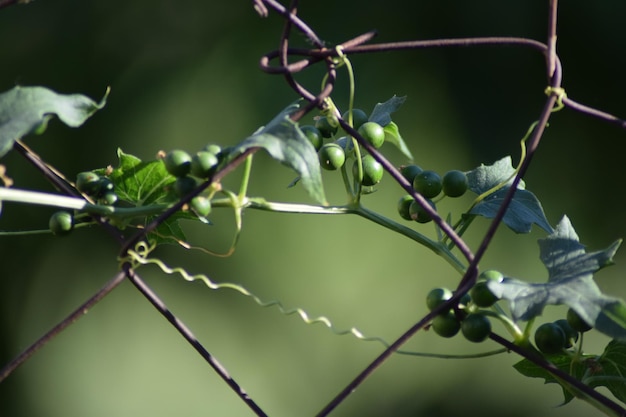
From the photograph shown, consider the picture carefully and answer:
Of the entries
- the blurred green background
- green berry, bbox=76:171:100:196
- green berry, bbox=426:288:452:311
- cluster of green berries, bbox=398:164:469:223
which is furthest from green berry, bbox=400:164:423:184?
the blurred green background

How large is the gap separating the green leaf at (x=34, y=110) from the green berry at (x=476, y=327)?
0.84ft

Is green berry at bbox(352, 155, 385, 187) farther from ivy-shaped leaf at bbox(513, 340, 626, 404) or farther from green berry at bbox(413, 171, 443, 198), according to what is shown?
ivy-shaped leaf at bbox(513, 340, 626, 404)

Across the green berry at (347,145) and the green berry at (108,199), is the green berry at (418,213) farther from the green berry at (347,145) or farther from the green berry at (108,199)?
the green berry at (108,199)

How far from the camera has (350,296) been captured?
1.99m

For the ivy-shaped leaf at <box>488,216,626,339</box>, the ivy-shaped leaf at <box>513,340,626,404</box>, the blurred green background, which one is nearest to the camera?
the ivy-shaped leaf at <box>488,216,626,339</box>

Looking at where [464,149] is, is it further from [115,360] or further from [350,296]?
[115,360]

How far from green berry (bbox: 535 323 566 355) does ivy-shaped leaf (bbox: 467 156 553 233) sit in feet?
0.29

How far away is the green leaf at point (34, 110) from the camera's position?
47 centimetres

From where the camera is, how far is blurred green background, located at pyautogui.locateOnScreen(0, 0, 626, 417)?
1983mm

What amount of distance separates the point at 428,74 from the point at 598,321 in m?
1.71

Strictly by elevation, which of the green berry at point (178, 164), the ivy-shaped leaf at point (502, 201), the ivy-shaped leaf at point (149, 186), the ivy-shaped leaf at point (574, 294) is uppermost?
the ivy-shaped leaf at point (149, 186)

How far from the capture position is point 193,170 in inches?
19.4

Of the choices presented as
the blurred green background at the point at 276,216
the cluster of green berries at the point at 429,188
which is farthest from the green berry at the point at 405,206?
the blurred green background at the point at 276,216

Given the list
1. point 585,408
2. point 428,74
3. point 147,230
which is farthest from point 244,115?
point 147,230
